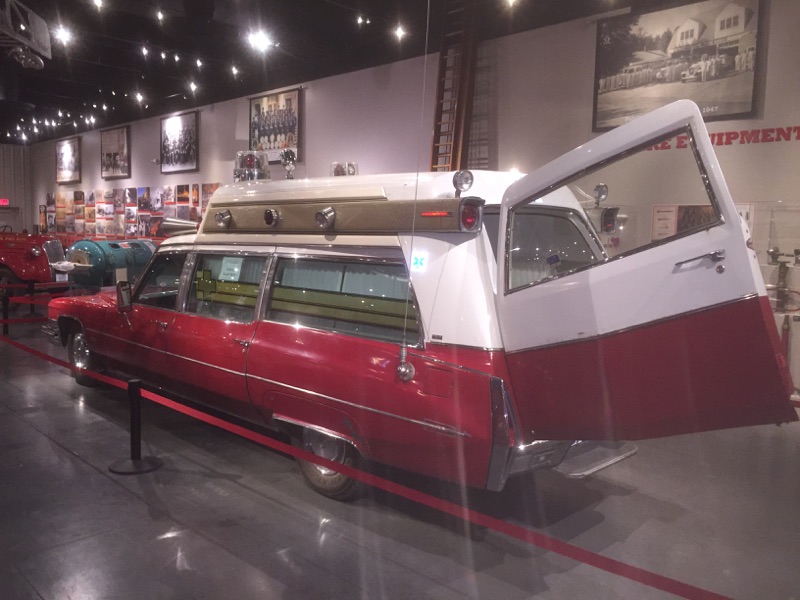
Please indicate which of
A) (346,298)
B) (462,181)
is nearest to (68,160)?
(346,298)

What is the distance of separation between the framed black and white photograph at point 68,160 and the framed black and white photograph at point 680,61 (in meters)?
18.2

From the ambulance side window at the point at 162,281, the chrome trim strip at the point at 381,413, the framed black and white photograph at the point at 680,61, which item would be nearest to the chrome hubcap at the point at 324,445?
the chrome trim strip at the point at 381,413

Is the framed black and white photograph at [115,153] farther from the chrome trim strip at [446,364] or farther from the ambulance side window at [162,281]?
the chrome trim strip at [446,364]

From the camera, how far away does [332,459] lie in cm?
391

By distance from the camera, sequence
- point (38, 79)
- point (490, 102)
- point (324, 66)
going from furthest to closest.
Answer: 1. point (38, 79)
2. point (324, 66)
3. point (490, 102)

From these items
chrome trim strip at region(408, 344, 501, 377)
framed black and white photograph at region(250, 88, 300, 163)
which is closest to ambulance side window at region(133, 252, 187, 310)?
chrome trim strip at region(408, 344, 501, 377)

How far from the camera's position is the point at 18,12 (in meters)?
8.01

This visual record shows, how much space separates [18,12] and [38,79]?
8.03 meters

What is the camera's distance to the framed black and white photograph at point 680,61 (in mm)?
6383

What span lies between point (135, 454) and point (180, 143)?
1201cm

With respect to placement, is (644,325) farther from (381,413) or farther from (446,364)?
(381,413)

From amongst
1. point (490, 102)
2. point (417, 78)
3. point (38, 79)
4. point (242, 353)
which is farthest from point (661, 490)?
point (38, 79)

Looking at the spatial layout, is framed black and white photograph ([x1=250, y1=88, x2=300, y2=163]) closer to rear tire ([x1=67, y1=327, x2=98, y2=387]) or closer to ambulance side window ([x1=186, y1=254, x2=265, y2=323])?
rear tire ([x1=67, y1=327, x2=98, y2=387])

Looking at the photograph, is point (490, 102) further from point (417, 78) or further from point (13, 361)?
point (13, 361)
